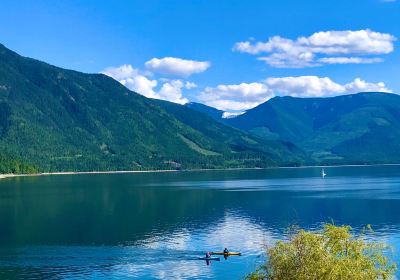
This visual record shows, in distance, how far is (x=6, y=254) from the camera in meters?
142

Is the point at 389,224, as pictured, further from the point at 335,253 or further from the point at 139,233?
the point at 335,253

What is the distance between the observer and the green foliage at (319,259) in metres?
65.6

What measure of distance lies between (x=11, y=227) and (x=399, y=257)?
127019mm

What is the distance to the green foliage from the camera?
6562cm

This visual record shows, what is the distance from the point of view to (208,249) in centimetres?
14912

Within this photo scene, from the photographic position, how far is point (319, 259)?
66.5 metres

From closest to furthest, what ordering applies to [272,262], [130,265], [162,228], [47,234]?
[272,262], [130,265], [47,234], [162,228]

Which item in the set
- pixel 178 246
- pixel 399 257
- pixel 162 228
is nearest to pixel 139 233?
pixel 162 228

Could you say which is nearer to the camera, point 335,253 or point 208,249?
point 335,253

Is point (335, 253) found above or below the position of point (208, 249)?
above

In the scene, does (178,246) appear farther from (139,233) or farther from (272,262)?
(272,262)

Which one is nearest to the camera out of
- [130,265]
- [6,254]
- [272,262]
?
[272,262]

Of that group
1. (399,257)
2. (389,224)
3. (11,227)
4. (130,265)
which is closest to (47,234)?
(11,227)

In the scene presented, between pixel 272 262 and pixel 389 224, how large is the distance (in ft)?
448
